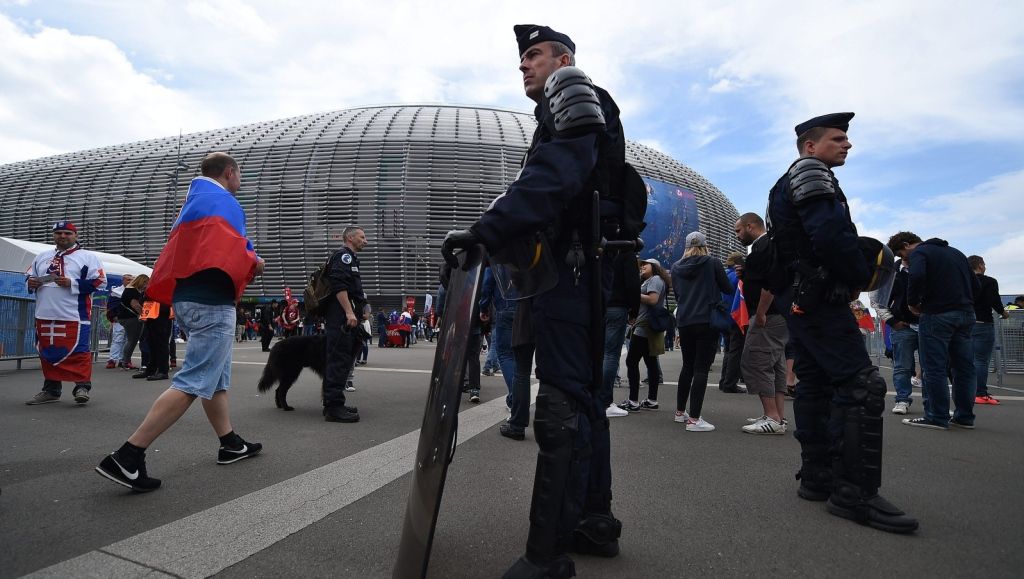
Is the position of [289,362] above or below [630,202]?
below

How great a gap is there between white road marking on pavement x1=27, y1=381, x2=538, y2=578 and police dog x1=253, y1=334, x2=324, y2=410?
226 centimetres

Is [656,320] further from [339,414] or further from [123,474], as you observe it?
[123,474]

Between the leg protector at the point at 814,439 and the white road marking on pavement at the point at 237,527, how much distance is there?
215cm

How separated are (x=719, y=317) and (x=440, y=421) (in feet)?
13.1

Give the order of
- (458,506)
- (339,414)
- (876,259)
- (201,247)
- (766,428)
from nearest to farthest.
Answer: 1. (458,506)
2. (876,259)
3. (201,247)
4. (766,428)
5. (339,414)

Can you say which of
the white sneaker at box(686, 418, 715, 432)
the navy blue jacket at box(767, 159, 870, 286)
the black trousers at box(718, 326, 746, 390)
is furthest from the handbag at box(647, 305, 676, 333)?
the navy blue jacket at box(767, 159, 870, 286)

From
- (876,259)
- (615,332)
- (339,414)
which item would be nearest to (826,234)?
(876,259)

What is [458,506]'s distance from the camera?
8.25 feet

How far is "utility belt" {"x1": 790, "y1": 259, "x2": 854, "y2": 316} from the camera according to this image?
254 centimetres

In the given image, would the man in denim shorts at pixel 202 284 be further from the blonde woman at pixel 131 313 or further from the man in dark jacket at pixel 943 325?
the blonde woman at pixel 131 313

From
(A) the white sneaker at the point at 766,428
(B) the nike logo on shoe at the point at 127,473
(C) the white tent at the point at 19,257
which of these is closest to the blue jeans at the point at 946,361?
(A) the white sneaker at the point at 766,428

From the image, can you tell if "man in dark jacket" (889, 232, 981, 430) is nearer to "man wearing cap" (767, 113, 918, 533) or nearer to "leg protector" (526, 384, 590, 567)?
"man wearing cap" (767, 113, 918, 533)

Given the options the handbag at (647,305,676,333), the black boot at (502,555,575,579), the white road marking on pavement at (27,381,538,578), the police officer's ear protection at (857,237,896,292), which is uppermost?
the police officer's ear protection at (857,237,896,292)

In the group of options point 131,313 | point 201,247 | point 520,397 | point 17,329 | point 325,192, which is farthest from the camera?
point 325,192
